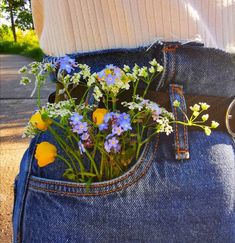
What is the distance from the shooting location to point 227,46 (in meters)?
1.05

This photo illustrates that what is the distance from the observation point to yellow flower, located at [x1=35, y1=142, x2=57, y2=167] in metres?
0.92

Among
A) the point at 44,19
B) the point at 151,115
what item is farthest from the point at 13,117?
the point at 151,115

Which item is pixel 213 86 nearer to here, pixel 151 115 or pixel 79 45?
pixel 151 115

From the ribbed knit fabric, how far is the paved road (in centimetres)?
194

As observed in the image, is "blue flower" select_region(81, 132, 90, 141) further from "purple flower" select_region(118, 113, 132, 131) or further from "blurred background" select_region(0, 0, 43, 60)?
"blurred background" select_region(0, 0, 43, 60)

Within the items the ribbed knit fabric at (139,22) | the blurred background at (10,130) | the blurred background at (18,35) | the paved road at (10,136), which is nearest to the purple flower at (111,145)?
the ribbed knit fabric at (139,22)

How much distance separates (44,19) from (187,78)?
408 mm

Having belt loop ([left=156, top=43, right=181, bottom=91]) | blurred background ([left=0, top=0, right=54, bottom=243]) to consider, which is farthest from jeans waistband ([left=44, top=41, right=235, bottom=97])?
blurred background ([left=0, top=0, right=54, bottom=243])

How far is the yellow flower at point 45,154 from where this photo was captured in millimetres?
916

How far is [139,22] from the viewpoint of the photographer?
994 millimetres

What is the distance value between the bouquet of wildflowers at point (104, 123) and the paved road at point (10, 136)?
6.36ft

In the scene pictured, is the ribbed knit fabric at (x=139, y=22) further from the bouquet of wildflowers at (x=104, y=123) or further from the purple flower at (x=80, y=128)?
the purple flower at (x=80, y=128)

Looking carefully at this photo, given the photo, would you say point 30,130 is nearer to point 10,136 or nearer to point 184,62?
point 184,62

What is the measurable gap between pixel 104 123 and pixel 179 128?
154 millimetres
